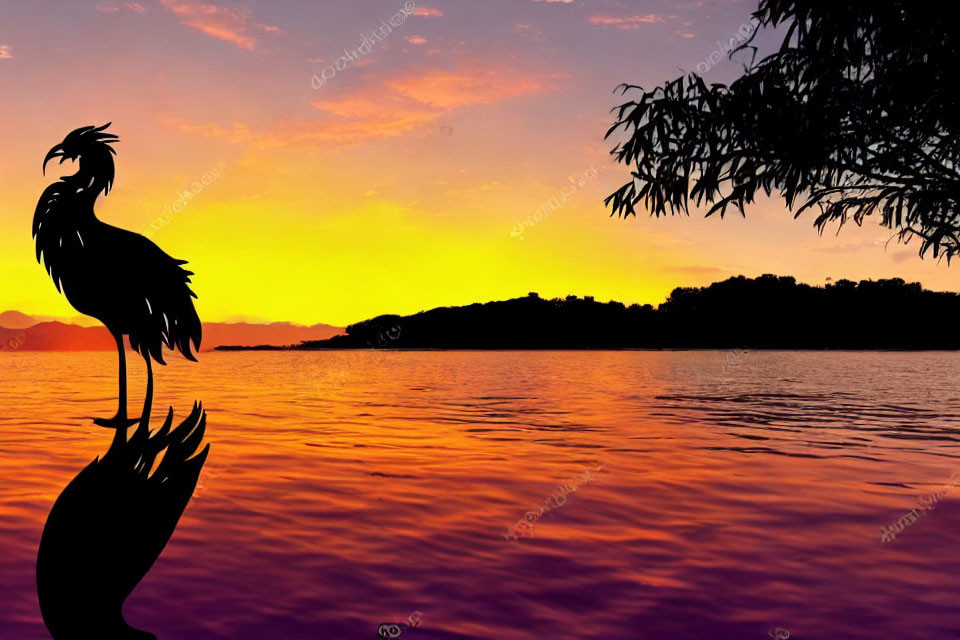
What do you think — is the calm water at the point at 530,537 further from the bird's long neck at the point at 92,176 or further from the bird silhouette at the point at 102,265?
the bird's long neck at the point at 92,176

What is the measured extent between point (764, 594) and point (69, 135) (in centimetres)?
603

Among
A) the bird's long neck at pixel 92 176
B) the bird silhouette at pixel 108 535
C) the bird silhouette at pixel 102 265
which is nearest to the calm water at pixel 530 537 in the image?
the bird silhouette at pixel 108 535

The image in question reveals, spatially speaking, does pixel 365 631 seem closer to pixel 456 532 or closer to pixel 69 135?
pixel 456 532

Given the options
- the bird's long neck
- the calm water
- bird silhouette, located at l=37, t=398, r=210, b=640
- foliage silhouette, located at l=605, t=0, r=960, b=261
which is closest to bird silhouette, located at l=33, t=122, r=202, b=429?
the bird's long neck

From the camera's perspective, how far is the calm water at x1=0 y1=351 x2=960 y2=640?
222 inches

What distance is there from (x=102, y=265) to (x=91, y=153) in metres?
0.79

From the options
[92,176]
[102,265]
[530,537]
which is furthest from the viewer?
[530,537]

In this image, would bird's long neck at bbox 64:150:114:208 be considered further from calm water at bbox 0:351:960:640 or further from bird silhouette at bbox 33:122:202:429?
calm water at bbox 0:351:960:640

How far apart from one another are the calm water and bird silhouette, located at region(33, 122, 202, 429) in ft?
7.28

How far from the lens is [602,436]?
17.7m

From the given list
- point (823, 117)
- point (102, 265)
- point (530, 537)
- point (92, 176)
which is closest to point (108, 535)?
point (102, 265)

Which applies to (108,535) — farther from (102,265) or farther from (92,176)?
(92,176)

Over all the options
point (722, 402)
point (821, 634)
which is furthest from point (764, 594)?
point (722, 402)

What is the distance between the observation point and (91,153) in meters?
4.60
